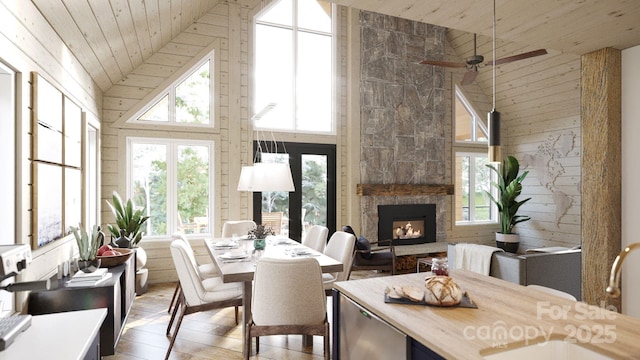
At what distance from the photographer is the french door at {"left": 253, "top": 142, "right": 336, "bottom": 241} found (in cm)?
542

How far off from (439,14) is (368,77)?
384 cm

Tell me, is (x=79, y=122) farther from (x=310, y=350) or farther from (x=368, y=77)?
(x=368, y=77)

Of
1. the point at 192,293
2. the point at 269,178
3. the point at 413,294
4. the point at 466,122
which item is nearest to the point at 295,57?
the point at 269,178

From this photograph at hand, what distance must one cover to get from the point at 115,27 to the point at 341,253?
2911 mm

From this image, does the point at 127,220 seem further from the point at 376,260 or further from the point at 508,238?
the point at 508,238

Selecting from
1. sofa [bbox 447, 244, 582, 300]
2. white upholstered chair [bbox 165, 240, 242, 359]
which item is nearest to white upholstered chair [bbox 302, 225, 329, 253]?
white upholstered chair [bbox 165, 240, 242, 359]

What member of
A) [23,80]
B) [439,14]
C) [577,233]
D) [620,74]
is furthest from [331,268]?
[577,233]

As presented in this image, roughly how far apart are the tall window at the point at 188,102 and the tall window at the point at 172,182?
30 centimetres

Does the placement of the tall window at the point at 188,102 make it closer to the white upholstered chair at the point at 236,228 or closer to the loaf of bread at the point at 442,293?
the white upholstered chair at the point at 236,228

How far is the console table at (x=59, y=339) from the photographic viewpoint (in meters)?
1.24

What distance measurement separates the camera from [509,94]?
6805 millimetres

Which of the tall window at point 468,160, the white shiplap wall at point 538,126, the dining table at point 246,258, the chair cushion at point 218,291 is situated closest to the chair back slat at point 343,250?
the dining table at point 246,258

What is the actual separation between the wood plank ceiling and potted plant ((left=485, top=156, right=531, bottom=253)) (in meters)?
5.65

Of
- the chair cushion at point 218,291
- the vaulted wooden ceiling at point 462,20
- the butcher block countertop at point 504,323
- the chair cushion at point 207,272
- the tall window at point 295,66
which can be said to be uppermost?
the tall window at point 295,66
